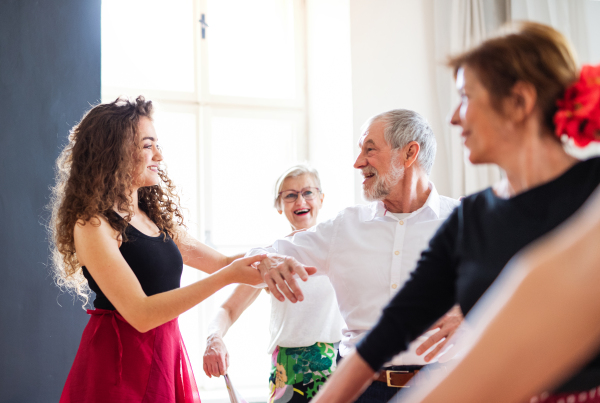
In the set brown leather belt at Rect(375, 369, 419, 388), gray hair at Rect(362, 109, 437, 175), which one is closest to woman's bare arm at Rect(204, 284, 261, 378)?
brown leather belt at Rect(375, 369, 419, 388)

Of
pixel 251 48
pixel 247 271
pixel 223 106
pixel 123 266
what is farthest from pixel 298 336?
pixel 251 48

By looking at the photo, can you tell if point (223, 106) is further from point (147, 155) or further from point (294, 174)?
point (147, 155)

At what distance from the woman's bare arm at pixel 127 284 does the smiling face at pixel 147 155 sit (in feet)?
0.89

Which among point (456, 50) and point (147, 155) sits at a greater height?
point (456, 50)

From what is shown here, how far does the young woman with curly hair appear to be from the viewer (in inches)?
60.6

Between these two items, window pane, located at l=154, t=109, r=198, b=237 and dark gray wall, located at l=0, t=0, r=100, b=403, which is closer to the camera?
dark gray wall, located at l=0, t=0, r=100, b=403

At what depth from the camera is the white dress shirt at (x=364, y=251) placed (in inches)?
68.0

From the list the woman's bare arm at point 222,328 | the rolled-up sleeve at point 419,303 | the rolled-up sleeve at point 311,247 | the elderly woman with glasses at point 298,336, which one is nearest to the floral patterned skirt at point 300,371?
the elderly woman with glasses at point 298,336

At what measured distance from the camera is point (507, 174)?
92cm

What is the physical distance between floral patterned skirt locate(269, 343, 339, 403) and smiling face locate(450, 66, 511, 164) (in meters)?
1.39

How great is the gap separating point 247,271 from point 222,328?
1.79ft

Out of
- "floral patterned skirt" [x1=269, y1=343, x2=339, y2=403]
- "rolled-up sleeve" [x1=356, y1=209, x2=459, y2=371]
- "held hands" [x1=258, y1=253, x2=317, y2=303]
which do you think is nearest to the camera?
"rolled-up sleeve" [x1=356, y1=209, x2=459, y2=371]

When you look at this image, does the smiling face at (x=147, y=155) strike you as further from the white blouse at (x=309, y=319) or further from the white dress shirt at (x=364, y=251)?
the white blouse at (x=309, y=319)

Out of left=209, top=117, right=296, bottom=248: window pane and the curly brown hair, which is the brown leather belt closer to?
the curly brown hair
